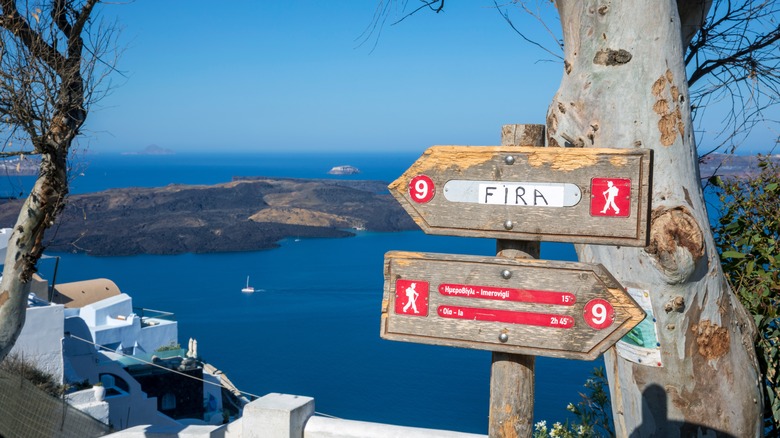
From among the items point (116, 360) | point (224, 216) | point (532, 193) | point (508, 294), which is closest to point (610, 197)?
point (532, 193)

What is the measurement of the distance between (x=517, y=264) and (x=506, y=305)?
89mm

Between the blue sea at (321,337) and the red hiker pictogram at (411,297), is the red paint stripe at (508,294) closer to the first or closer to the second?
the red hiker pictogram at (411,297)

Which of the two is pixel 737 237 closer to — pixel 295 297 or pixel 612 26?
pixel 612 26

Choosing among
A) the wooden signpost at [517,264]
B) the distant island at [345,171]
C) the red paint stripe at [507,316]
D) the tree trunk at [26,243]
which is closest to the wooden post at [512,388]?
the wooden signpost at [517,264]

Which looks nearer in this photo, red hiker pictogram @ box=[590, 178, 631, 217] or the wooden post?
red hiker pictogram @ box=[590, 178, 631, 217]

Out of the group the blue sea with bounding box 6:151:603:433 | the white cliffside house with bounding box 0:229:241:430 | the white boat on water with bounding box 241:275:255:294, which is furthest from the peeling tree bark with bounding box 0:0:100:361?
the white boat on water with bounding box 241:275:255:294

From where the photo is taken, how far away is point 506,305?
1605 mm

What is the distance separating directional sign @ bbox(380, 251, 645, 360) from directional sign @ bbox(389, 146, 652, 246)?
7 cm

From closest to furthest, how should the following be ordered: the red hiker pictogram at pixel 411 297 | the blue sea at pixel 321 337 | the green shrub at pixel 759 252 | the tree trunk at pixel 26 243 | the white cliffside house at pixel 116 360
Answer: the red hiker pictogram at pixel 411 297 → the green shrub at pixel 759 252 → the tree trunk at pixel 26 243 → the white cliffside house at pixel 116 360 → the blue sea at pixel 321 337

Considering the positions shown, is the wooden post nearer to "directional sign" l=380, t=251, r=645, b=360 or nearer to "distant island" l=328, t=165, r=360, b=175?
"directional sign" l=380, t=251, r=645, b=360

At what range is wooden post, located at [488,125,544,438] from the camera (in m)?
1.67

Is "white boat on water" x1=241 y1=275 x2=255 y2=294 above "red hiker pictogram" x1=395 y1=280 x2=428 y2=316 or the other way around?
the other way around

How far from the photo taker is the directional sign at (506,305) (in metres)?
1.55

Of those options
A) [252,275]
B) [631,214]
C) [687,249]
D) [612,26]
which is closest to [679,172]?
[687,249]
